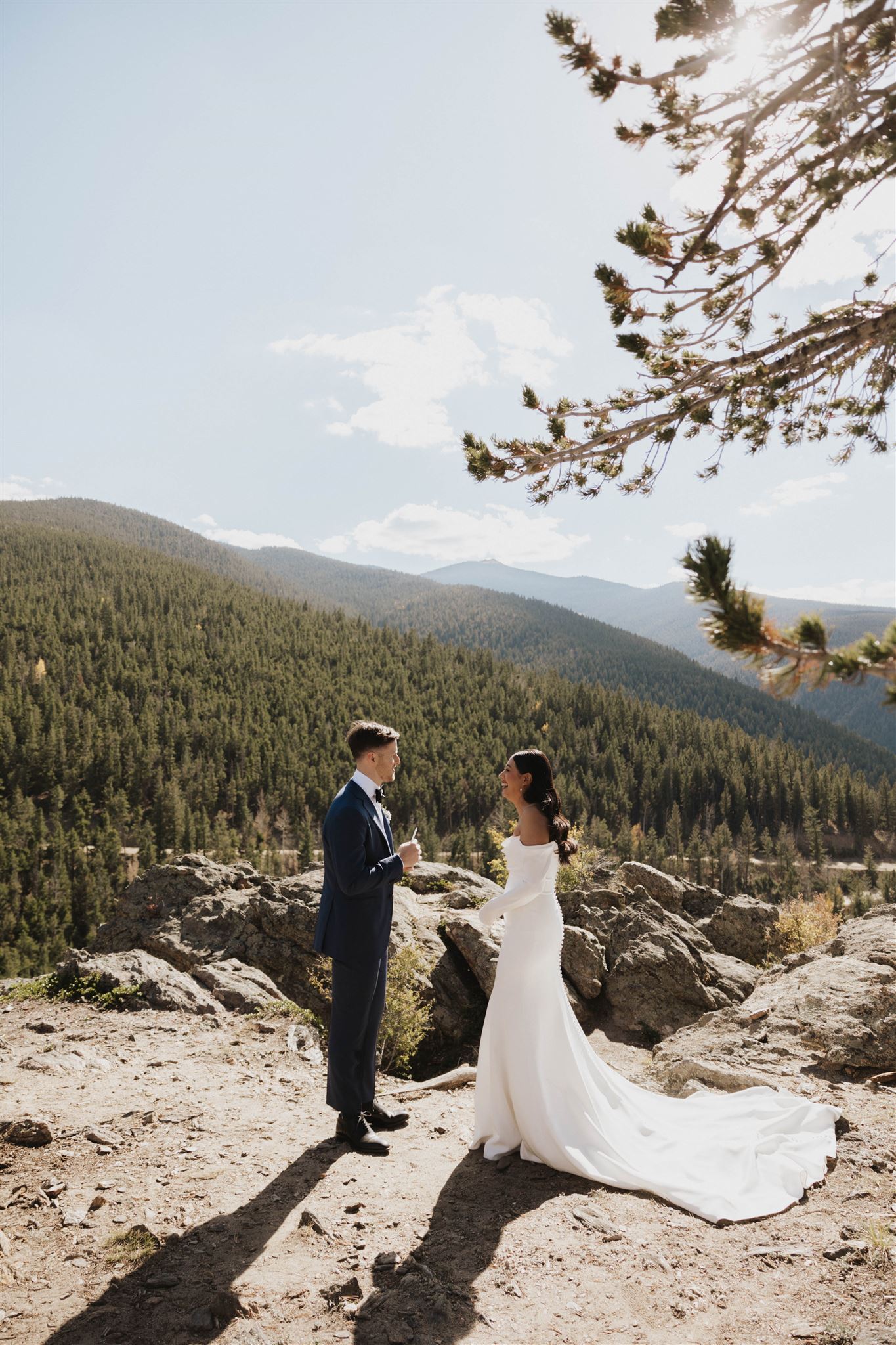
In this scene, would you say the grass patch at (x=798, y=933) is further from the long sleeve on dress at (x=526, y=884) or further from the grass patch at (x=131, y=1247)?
the grass patch at (x=131, y=1247)

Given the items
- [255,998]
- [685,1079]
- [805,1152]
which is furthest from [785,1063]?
[255,998]

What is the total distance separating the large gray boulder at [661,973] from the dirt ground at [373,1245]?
4124mm

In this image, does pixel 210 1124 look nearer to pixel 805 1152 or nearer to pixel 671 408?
pixel 805 1152

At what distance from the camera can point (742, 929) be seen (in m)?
12.9

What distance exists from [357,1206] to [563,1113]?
4.76 ft

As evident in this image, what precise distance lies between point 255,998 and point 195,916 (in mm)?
2799

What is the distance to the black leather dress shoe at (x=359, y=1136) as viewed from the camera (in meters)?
4.96

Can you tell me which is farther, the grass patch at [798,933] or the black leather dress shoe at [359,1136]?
the grass patch at [798,933]

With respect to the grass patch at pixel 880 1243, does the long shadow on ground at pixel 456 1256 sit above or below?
below

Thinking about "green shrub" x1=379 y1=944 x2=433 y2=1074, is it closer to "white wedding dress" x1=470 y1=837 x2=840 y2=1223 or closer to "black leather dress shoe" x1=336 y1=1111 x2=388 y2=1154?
"black leather dress shoe" x1=336 y1=1111 x2=388 y2=1154

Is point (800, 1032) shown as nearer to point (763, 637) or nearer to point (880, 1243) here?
point (880, 1243)

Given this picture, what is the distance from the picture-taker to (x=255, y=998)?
8.37 meters

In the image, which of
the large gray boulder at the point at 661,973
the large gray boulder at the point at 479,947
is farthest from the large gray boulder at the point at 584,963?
the large gray boulder at the point at 479,947

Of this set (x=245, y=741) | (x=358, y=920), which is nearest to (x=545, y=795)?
(x=358, y=920)
